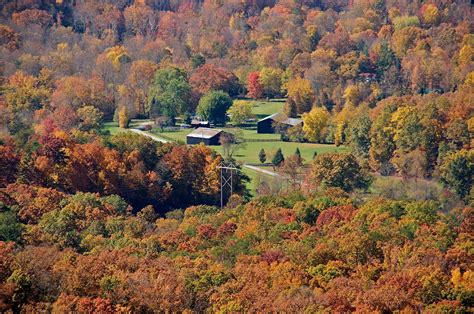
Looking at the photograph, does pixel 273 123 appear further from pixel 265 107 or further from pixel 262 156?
pixel 262 156

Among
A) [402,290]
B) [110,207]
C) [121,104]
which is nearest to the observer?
[402,290]

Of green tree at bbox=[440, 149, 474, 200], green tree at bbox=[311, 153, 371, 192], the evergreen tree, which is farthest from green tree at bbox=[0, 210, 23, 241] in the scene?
green tree at bbox=[440, 149, 474, 200]

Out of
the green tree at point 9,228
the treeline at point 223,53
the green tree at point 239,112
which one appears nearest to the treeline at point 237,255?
the green tree at point 9,228

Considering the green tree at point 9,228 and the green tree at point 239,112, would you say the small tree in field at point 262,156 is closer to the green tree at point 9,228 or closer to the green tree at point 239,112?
the green tree at point 239,112

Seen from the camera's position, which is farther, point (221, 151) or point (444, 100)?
point (444, 100)

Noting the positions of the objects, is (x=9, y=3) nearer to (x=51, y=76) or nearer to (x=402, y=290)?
(x=51, y=76)

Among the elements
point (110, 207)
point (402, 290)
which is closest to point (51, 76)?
point (110, 207)
